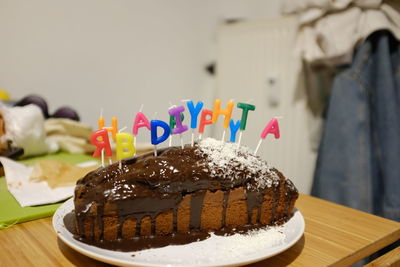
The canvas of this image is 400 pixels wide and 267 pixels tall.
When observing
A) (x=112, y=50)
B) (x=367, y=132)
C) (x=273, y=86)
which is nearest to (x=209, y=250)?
(x=367, y=132)

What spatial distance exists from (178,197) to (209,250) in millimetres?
121

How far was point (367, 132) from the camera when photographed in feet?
4.58

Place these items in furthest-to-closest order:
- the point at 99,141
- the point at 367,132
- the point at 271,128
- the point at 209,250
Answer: the point at 367,132 → the point at 271,128 → the point at 99,141 → the point at 209,250

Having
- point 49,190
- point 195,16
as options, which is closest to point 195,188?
point 49,190

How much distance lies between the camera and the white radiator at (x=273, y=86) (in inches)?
68.2

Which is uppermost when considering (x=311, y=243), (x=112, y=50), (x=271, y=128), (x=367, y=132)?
(x=112, y=50)

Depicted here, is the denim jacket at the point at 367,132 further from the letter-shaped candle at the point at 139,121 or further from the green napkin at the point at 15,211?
the green napkin at the point at 15,211

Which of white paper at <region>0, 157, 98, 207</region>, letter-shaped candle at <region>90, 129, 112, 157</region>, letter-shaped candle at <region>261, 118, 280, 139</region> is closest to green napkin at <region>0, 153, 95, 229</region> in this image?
white paper at <region>0, 157, 98, 207</region>

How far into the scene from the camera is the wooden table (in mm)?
638

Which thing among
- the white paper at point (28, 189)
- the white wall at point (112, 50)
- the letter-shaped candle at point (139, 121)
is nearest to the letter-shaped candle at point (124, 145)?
the letter-shaped candle at point (139, 121)

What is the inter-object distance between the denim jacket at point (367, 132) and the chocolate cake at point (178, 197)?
0.73 m

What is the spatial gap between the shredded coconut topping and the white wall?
3.84 ft

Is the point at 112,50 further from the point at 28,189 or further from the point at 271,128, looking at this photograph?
the point at 271,128

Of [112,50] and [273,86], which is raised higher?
[112,50]
